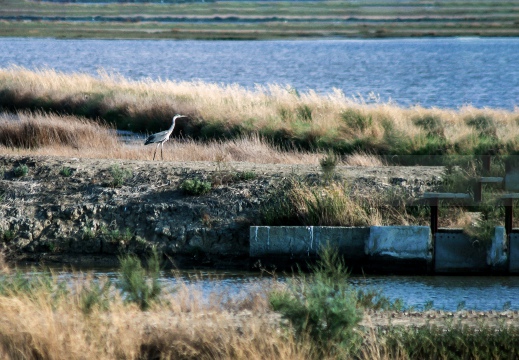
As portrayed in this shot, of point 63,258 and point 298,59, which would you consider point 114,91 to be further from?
point 298,59

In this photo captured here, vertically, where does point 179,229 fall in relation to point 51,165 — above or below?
below

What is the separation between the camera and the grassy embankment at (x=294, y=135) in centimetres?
1573

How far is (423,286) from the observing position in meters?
13.7

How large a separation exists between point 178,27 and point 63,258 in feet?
356

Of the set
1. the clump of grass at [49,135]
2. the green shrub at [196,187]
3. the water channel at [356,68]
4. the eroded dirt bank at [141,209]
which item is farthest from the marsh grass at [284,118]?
the green shrub at [196,187]

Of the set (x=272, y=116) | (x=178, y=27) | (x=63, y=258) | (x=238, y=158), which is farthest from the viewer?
(x=178, y=27)

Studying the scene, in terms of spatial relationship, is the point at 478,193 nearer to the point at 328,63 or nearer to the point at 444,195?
the point at 444,195

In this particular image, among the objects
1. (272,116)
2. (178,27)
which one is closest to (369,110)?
(272,116)

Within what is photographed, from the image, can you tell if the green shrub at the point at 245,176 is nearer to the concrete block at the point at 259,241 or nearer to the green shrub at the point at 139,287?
the concrete block at the point at 259,241

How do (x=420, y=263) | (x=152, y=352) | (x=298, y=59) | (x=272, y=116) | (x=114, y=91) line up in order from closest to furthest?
1. (x=152, y=352)
2. (x=420, y=263)
3. (x=272, y=116)
4. (x=114, y=91)
5. (x=298, y=59)

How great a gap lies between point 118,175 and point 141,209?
1.18 m

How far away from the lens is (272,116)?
24672 millimetres

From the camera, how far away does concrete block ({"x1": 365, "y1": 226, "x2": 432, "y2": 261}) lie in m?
14.7

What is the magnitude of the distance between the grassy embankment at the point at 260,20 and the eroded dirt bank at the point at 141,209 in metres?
93.4
